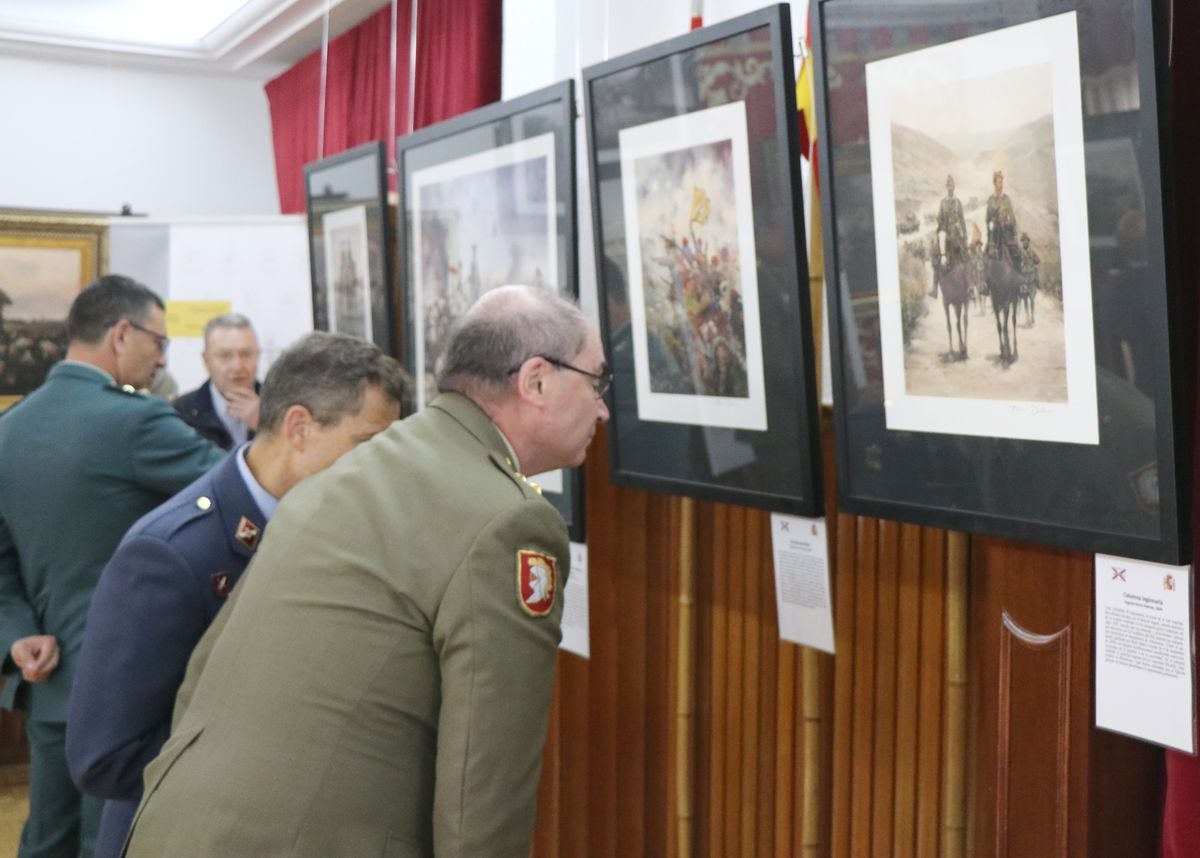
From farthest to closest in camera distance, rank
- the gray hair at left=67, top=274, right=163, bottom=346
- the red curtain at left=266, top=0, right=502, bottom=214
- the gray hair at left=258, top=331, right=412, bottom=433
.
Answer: the red curtain at left=266, top=0, right=502, bottom=214, the gray hair at left=67, top=274, right=163, bottom=346, the gray hair at left=258, top=331, right=412, bottom=433

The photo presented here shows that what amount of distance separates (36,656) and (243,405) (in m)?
1.52

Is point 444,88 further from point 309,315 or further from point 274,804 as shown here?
point 274,804

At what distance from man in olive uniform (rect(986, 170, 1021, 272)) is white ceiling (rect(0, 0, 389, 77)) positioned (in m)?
5.51

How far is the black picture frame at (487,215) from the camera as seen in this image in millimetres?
2921

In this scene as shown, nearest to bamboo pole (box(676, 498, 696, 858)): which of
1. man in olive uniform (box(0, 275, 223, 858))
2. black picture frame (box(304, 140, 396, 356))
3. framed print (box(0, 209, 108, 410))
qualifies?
black picture frame (box(304, 140, 396, 356))

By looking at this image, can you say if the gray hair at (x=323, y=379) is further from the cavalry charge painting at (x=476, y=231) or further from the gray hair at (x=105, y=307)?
the gray hair at (x=105, y=307)

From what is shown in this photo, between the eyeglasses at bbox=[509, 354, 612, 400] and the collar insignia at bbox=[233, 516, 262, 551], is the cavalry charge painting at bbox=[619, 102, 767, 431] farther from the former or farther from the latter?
the collar insignia at bbox=[233, 516, 262, 551]

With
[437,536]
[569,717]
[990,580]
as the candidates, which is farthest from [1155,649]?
[569,717]

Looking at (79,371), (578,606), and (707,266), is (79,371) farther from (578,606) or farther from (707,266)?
(707,266)

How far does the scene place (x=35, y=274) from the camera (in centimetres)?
653

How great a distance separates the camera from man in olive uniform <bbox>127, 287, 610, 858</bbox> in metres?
1.75

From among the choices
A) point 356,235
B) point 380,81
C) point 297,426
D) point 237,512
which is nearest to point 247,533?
point 237,512

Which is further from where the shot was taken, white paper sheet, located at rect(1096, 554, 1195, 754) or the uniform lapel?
the uniform lapel

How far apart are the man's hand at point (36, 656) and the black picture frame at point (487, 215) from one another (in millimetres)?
1181
